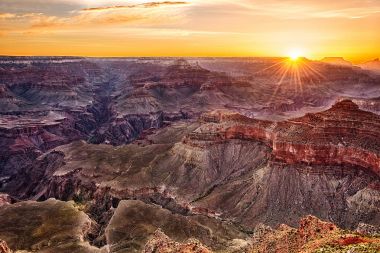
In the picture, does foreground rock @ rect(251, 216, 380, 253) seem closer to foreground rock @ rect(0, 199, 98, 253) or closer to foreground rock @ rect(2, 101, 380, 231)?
foreground rock @ rect(2, 101, 380, 231)

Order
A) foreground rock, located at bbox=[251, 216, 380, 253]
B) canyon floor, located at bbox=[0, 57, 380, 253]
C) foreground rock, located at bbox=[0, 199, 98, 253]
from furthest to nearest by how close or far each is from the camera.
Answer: canyon floor, located at bbox=[0, 57, 380, 253] < foreground rock, located at bbox=[0, 199, 98, 253] < foreground rock, located at bbox=[251, 216, 380, 253]

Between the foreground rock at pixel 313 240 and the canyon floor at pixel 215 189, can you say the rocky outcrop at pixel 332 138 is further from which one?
the foreground rock at pixel 313 240

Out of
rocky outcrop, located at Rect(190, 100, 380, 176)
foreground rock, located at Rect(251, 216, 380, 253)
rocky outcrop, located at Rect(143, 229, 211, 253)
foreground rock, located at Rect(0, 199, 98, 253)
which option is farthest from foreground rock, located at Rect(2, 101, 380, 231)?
rocky outcrop, located at Rect(143, 229, 211, 253)

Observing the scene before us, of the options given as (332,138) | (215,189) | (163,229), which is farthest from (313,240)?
(215,189)

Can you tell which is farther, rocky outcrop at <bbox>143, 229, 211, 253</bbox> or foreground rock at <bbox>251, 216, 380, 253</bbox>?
rocky outcrop at <bbox>143, 229, 211, 253</bbox>

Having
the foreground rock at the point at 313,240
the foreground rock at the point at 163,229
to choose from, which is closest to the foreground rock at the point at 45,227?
the foreground rock at the point at 163,229

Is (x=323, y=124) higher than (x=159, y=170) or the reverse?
higher

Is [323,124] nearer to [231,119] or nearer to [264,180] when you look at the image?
[264,180]

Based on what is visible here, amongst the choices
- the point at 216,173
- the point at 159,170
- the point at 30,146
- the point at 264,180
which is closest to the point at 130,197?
the point at 159,170
